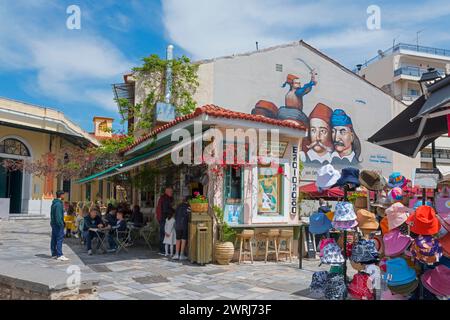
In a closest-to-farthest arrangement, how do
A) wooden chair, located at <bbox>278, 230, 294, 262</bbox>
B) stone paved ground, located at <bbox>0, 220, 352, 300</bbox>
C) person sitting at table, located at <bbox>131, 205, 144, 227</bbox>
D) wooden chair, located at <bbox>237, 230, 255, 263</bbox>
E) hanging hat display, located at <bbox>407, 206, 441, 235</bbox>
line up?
hanging hat display, located at <bbox>407, 206, 441, 235</bbox> → stone paved ground, located at <bbox>0, 220, 352, 300</bbox> → wooden chair, located at <bbox>237, 230, 255, 263</bbox> → wooden chair, located at <bbox>278, 230, 294, 262</bbox> → person sitting at table, located at <bbox>131, 205, 144, 227</bbox>

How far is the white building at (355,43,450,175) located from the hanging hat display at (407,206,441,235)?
3679cm

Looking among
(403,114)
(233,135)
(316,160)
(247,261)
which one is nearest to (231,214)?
(247,261)

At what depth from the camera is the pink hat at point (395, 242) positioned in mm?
5281

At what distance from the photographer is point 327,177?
6363 mm

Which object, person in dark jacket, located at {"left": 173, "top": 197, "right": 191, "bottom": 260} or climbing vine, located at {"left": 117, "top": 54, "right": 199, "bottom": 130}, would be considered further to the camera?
climbing vine, located at {"left": 117, "top": 54, "right": 199, "bottom": 130}

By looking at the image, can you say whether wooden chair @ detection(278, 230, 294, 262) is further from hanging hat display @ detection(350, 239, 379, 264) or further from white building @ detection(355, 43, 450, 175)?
white building @ detection(355, 43, 450, 175)

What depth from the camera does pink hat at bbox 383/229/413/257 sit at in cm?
528

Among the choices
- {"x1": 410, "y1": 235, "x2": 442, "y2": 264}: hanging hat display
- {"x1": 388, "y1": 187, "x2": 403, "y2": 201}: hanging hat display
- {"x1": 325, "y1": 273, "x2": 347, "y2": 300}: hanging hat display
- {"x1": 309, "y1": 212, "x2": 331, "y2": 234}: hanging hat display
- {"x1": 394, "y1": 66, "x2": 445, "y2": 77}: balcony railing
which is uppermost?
{"x1": 394, "y1": 66, "x2": 445, "y2": 77}: balcony railing

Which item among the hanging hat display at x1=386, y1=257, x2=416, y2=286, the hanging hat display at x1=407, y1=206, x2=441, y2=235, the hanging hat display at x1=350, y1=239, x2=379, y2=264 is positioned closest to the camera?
the hanging hat display at x1=407, y1=206, x2=441, y2=235

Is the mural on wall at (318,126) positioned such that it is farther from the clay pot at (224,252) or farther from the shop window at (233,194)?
the clay pot at (224,252)

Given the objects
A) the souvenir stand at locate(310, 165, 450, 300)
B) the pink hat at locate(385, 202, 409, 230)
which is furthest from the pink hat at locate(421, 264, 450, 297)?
the pink hat at locate(385, 202, 409, 230)

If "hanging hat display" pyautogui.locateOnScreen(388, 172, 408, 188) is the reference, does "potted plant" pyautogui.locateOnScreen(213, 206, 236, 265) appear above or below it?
below

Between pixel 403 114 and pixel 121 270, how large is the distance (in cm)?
595

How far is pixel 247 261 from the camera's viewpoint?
9852 mm
